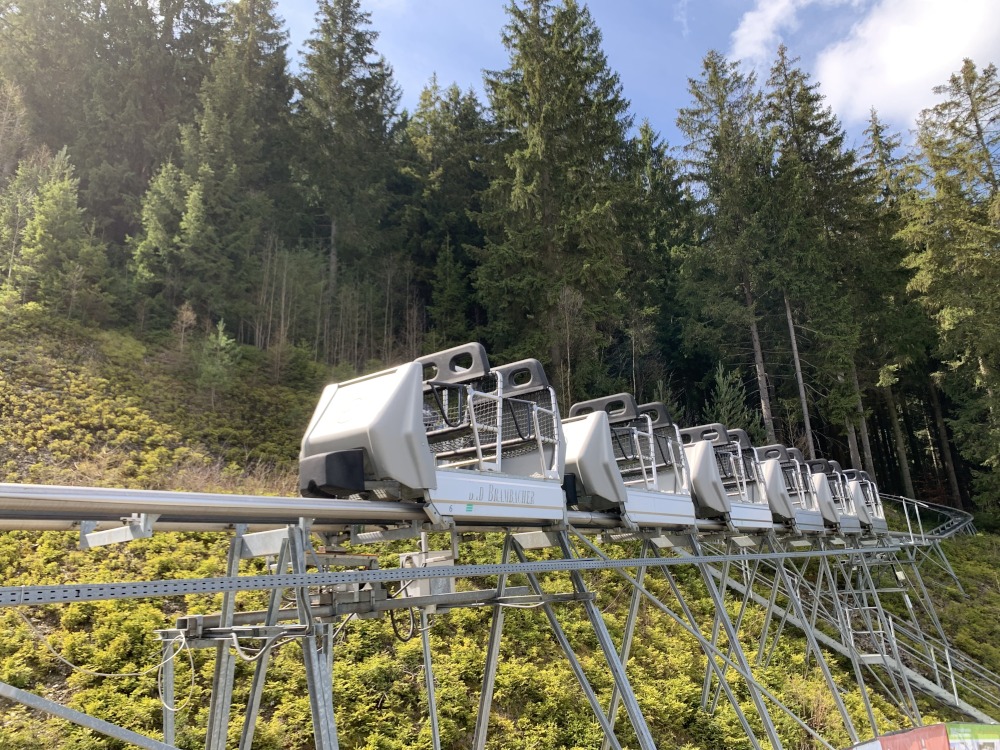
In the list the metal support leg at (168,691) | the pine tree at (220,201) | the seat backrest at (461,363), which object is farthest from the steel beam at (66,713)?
the pine tree at (220,201)

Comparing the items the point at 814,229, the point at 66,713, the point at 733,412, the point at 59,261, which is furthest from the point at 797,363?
the point at 66,713

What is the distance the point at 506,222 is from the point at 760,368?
33.5ft

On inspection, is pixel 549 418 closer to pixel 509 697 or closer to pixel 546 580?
pixel 509 697

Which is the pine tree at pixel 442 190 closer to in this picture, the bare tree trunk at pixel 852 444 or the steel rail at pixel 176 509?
the bare tree trunk at pixel 852 444

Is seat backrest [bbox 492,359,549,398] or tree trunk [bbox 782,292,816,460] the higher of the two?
tree trunk [bbox 782,292,816,460]

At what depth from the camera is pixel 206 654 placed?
6.76 meters

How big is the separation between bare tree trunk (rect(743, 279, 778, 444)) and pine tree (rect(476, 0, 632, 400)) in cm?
532

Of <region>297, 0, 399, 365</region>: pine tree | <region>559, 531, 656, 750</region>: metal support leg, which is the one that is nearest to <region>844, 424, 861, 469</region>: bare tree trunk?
<region>297, 0, 399, 365</region>: pine tree

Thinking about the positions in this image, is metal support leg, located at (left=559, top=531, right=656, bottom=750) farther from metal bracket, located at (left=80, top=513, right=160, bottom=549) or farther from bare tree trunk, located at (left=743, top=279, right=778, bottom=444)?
bare tree trunk, located at (left=743, top=279, right=778, bottom=444)

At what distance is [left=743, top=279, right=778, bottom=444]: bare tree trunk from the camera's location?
21.9 meters

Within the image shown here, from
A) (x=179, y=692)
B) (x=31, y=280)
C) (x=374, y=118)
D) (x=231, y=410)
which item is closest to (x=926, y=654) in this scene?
(x=179, y=692)

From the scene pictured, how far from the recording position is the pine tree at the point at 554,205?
21.2m

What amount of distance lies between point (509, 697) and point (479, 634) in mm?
1060

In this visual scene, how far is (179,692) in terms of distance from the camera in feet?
20.1
